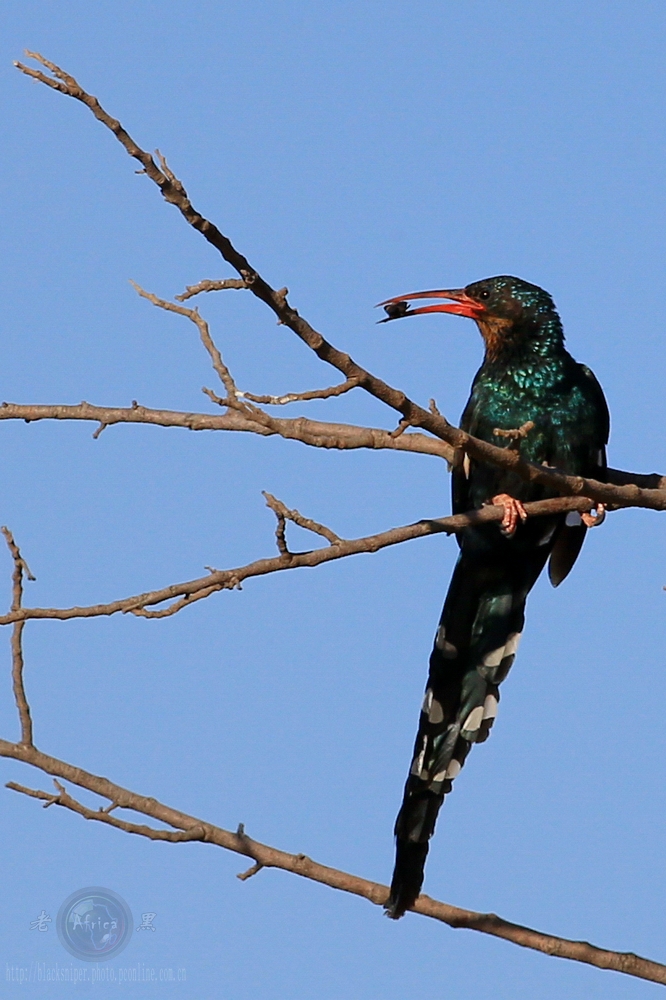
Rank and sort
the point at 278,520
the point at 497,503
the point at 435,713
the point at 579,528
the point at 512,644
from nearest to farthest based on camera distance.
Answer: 1. the point at 278,520
2. the point at 497,503
3. the point at 435,713
4. the point at 512,644
5. the point at 579,528

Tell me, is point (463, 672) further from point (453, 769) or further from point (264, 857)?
point (264, 857)

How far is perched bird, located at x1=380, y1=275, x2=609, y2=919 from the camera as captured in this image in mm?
5605

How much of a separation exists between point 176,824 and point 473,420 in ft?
9.81

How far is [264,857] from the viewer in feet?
13.6

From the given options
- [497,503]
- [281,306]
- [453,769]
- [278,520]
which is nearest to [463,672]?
[453,769]

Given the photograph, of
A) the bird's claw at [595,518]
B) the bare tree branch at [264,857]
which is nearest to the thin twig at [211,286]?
the bare tree branch at [264,857]

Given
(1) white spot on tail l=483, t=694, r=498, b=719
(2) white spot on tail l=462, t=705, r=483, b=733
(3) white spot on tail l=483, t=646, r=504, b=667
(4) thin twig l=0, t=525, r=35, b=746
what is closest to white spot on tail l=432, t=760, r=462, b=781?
(2) white spot on tail l=462, t=705, r=483, b=733

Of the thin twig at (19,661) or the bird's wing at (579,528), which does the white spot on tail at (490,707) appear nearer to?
the bird's wing at (579,528)

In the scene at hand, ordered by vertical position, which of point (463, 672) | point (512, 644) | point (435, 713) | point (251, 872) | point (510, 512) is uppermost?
point (512, 644)

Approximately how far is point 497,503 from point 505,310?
1.57 meters

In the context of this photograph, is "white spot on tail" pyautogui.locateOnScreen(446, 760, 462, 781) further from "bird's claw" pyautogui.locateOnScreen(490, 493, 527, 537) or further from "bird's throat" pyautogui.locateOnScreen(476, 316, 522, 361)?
"bird's throat" pyautogui.locateOnScreen(476, 316, 522, 361)

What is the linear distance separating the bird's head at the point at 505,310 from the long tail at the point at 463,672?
1.06 metres

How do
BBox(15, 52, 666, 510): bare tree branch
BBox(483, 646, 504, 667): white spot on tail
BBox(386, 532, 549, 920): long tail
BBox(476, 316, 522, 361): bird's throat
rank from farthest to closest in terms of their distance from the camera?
BBox(476, 316, 522, 361): bird's throat → BBox(483, 646, 504, 667): white spot on tail → BBox(386, 532, 549, 920): long tail → BBox(15, 52, 666, 510): bare tree branch

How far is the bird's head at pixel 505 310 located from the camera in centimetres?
650
